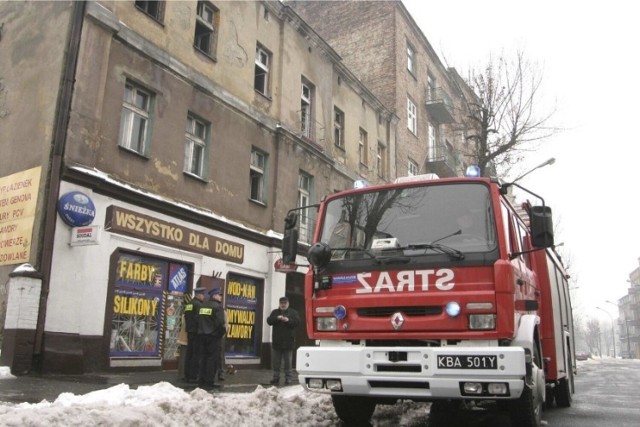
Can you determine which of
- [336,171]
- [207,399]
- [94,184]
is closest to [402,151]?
[336,171]

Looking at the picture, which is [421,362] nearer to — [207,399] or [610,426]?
[207,399]

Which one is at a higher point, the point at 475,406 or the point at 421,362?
the point at 421,362

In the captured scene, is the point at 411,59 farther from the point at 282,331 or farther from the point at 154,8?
the point at 282,331

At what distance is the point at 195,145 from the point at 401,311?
9.45 metres

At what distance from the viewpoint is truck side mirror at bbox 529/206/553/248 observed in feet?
18.3

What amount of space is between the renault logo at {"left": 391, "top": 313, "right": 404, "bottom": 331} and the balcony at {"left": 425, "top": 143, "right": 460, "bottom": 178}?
24.3m

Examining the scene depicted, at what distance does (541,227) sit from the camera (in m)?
5.64

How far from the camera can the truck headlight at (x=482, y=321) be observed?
17.2 feet

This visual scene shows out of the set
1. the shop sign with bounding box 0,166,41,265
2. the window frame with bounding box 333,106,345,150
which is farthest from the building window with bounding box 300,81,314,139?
the shop sign with bounding box 0,166,41,265

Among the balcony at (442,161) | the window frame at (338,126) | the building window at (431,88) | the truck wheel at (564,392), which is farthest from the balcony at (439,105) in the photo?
the truck wheel at (564,392)

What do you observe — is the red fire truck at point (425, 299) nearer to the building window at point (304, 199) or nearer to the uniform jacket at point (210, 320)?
the uniform jacket at point (210, 320)

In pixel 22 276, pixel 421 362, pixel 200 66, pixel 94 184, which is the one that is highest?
pixel 200 66

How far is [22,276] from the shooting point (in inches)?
369

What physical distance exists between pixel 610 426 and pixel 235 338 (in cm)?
936
